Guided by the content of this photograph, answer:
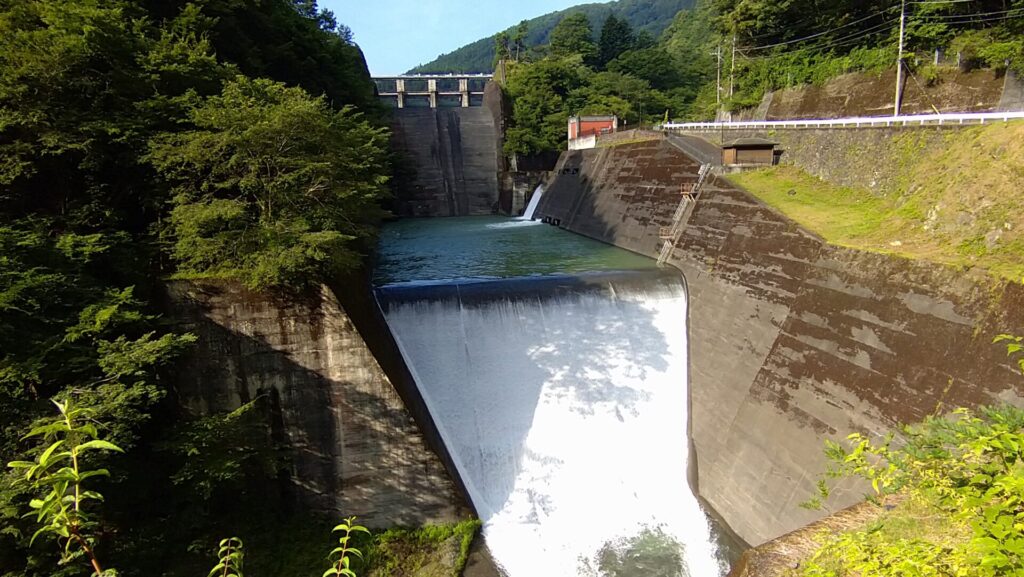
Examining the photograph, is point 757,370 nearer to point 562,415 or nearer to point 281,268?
point 562,415

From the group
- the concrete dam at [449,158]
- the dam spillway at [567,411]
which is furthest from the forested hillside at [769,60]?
the dam spillway at [567,411]

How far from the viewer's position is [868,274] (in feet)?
36.2

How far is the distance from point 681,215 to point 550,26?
7572 inches

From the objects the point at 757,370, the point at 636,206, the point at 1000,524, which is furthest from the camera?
the point at 636,206

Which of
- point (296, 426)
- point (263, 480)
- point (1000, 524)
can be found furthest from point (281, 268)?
point (1000, 524)

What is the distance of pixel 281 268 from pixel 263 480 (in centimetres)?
433

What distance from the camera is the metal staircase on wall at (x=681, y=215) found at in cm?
1906

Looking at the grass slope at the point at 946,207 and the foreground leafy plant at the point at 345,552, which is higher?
the grass slope at the point at 946,207

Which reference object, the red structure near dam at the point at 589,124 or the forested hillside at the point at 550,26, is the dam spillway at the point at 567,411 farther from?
the forested hillside at the point at 550,26

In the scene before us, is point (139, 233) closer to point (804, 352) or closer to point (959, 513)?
point (959, 513)

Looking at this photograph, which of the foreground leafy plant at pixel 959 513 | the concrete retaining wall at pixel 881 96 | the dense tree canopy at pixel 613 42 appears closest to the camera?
the foreground leafy plant at pixel 959 513

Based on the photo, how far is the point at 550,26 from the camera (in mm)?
188750

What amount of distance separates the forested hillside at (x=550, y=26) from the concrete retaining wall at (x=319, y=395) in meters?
135

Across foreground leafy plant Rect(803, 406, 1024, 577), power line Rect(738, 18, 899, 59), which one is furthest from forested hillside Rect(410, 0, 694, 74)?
foreground leafy plant Rect(803, 406, 1024, 577)
